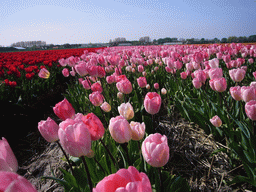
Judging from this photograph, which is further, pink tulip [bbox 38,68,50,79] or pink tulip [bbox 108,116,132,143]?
pink tulip [bbox 38,68,50,79]

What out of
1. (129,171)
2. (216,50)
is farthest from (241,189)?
(216,50)

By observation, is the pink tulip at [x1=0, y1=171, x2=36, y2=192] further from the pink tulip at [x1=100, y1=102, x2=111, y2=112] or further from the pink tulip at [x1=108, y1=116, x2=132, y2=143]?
the pink tulip at [x1=100, y1=102, x2=111, y2=112]

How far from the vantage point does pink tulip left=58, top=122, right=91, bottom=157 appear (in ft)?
2.57

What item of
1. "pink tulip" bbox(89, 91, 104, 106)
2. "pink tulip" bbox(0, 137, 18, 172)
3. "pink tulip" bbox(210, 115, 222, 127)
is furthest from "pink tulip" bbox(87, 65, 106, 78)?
"pink tulip" bbox(0, 137, 18, 172)

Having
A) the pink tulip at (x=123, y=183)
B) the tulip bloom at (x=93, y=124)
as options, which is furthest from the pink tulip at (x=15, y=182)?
the tulip bloom at (x=93, y=124)

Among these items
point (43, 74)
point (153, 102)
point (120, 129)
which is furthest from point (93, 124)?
point (43, 74)

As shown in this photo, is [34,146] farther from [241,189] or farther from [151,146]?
[241,189]

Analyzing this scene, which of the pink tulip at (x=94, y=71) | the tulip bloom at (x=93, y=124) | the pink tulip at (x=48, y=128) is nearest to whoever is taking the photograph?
the tulip bloom at (x=93, y=124)

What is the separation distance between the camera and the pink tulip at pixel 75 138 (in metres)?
0.78

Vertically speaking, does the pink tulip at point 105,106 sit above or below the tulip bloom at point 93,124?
below

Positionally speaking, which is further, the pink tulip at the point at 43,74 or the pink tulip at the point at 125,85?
the pink tulip at the point at 43,74

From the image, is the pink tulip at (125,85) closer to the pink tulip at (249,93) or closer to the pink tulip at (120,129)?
the pink tulip at (120,129)

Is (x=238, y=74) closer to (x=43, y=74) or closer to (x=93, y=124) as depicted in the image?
(x=93, y=124)

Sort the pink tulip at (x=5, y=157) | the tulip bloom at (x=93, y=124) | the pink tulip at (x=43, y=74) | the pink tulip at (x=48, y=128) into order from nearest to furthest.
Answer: the pink tulip at (x=5, y=157) → the tulip bloom at (x=93, y=124) → the pink tulip at (x=48, y=128) → the pink tulip at (x=43, y=74)
